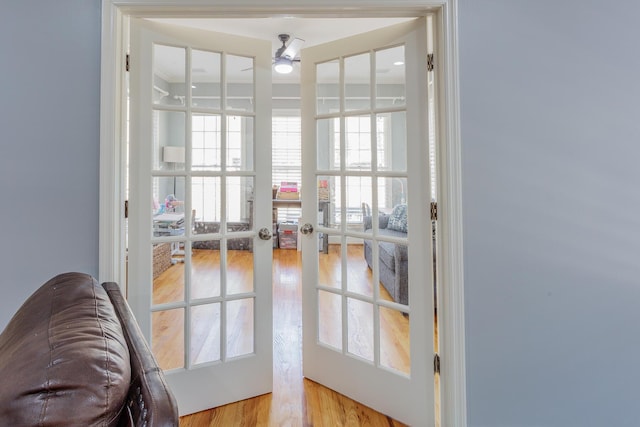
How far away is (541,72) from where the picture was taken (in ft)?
4.91

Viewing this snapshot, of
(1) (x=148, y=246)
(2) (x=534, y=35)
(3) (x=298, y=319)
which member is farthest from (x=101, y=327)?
(3) (x=298, y=319)

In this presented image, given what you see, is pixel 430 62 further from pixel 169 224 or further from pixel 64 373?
pixel 64 373

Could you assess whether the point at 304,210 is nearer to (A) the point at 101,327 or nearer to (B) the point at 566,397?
(A) the point at 101,327

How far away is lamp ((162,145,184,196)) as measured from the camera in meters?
1.76

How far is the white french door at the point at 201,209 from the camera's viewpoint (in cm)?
166

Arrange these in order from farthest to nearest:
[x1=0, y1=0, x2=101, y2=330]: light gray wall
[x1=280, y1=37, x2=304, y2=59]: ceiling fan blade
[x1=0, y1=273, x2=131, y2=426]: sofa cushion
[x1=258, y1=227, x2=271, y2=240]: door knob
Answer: [x1=280, y1=37, x2=304, y2=59]: ceiling fan blade
[x1=258, y1=227, x2=271, y2=240]: door knob
[x1=0, y1=0, x2=101, y2=330]: light gray wall
[x1=0, y1=273, x2=131, y2=426]: sofa cushion

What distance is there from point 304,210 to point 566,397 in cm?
156

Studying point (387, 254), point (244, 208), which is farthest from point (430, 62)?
point (244, 208)

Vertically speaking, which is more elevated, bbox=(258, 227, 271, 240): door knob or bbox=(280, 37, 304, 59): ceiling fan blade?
bbox=(280, 37, 304, 59): ceiling fan blade

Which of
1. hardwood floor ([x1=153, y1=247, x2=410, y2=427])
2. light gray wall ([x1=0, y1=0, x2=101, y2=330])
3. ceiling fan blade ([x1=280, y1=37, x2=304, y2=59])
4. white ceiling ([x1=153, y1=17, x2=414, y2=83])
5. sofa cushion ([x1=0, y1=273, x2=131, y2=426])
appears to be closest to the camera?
sofa cushion ([x1=0, y1=273, x2=131, y2=426])

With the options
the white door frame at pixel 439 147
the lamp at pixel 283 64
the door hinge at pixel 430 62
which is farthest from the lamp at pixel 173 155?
the lamp at pixel 283 64

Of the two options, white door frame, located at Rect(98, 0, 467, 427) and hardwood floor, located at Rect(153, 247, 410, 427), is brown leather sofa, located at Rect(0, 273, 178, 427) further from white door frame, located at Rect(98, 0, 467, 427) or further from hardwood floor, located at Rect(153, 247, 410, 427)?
hardwood floor, located at Rect(153, 247, 410, 427)

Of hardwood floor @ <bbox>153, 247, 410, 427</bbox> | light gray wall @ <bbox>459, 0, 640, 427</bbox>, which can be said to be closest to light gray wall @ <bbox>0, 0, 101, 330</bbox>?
hardwood floor @ <bbox>153, 247, 410, 427</bbox>

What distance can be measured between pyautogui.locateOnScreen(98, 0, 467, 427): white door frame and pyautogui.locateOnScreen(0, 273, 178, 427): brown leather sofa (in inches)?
30.9
